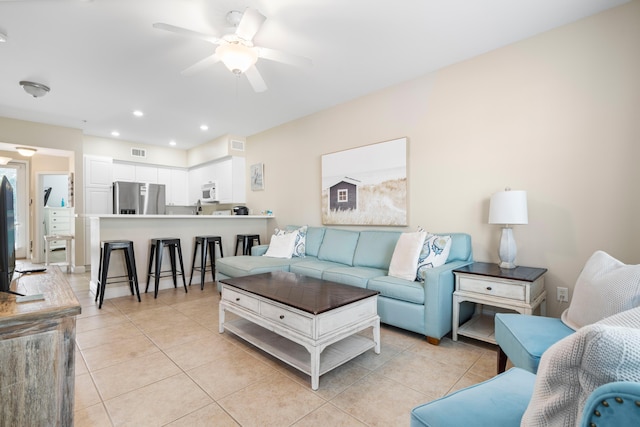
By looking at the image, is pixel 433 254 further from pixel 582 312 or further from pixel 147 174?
pixel 147 174

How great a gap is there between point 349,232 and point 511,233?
5.94 ft

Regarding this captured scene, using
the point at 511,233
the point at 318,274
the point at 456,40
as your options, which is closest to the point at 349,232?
the point at 318,274

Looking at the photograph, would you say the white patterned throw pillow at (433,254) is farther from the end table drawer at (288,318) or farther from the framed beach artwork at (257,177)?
the framed beach artwork at (257,177)

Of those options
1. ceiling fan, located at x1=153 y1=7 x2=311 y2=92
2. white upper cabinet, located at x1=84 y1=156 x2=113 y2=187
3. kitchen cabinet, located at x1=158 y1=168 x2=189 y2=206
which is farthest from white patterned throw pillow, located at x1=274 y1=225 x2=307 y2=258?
white upper cabinet, located at x1=84 y1=156 x2=113 y2=187

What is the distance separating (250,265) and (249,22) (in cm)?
247

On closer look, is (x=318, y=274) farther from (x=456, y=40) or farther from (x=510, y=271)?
(x=456, y=40)

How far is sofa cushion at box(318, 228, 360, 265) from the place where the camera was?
3709mm

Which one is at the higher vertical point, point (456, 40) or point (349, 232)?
point (456, 40)

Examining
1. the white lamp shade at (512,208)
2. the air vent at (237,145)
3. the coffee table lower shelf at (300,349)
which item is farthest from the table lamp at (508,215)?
the air vent at (237,145)

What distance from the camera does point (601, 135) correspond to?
2373 mm

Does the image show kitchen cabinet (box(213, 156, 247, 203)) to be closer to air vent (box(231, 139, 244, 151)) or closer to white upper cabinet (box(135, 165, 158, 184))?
air vent (box(231, 139, 244, 151))

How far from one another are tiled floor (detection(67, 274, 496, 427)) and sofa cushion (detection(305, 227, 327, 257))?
5.24ft

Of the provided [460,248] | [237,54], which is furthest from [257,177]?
[460,248]

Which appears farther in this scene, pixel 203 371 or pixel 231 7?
pixel 231 7
